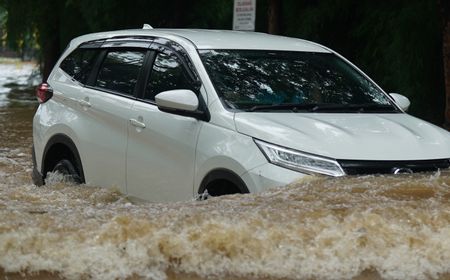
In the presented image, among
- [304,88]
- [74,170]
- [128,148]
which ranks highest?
[304,88]

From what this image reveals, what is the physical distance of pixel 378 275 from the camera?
371 cm

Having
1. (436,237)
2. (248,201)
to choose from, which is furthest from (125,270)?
(436,237)

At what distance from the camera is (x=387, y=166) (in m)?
4.77

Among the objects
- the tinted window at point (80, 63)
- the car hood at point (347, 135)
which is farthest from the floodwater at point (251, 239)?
the tinted window at point (80, 63)

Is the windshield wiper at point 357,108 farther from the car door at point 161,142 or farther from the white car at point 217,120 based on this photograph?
the car door at point 161,142

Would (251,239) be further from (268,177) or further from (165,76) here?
(165,76)

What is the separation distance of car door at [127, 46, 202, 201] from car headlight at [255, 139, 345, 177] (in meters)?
0.73

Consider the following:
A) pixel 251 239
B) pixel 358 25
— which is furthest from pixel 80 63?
pixel 358 25

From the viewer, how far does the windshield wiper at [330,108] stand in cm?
535

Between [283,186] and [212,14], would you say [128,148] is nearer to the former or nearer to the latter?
[283,186]

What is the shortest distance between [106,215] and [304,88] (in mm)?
2125

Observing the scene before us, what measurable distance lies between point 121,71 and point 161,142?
1.15m

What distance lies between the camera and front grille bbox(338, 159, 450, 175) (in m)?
4.70

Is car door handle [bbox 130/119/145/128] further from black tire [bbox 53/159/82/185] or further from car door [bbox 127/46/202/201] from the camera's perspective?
black tire [bbox 53/159/82/185]
